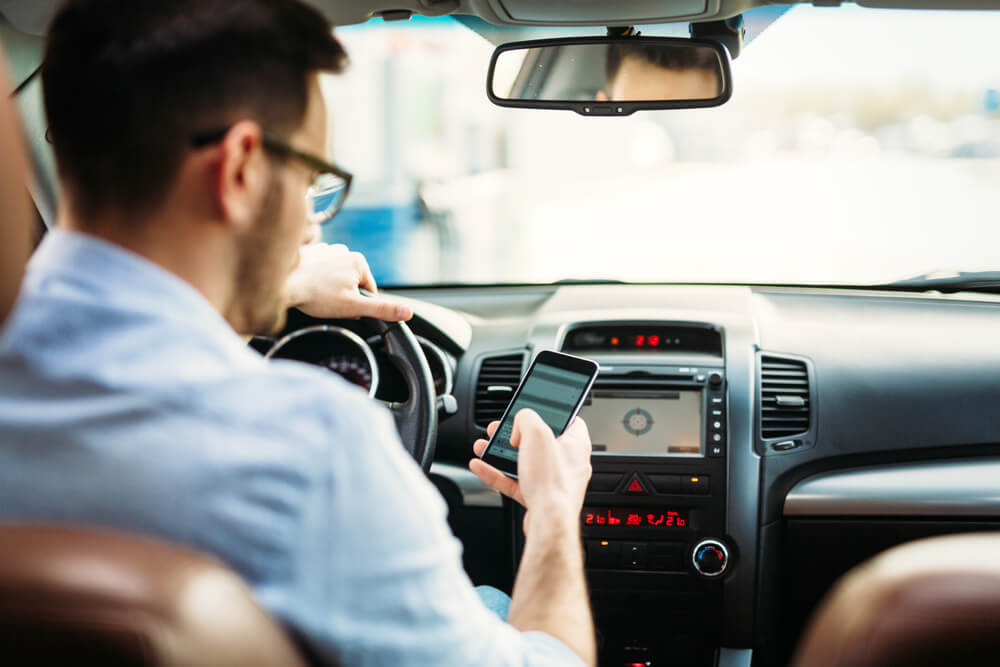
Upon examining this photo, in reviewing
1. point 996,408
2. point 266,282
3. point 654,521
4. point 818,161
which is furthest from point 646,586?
point 818,161

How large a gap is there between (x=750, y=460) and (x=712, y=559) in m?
0.34

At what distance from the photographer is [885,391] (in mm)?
3312

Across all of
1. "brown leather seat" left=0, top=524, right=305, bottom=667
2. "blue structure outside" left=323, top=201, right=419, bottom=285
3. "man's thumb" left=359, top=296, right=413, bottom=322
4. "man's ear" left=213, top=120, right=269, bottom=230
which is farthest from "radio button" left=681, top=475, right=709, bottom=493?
"blue structure outside" left=323, top=201, right=419, bottom=285

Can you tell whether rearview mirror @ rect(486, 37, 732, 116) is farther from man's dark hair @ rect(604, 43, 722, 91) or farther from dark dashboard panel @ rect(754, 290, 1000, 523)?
dark dashboard panel @ rect(754, 290, 1000, 523)

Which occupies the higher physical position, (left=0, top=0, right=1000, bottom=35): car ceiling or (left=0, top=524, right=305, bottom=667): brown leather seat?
(left=0, top=0, right=1000, bottom=35): car ceiling

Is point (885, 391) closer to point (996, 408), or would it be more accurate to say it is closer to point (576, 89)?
point (996, 408)

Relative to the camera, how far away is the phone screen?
7.94 ft

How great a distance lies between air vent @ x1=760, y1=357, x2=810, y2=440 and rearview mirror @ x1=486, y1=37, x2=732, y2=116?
0.91 meters

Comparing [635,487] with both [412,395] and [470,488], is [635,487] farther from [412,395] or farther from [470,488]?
[412,395]

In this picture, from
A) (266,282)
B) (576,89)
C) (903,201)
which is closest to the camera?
(266,282)

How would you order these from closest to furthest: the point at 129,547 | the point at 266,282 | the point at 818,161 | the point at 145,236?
1. the point at 129,547
2. the point at 145,236
3. the point at 266,282
4. the point at 818,161

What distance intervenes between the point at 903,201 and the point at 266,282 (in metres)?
10.8

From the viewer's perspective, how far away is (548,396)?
2570 mm

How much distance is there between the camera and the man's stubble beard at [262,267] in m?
1.47
